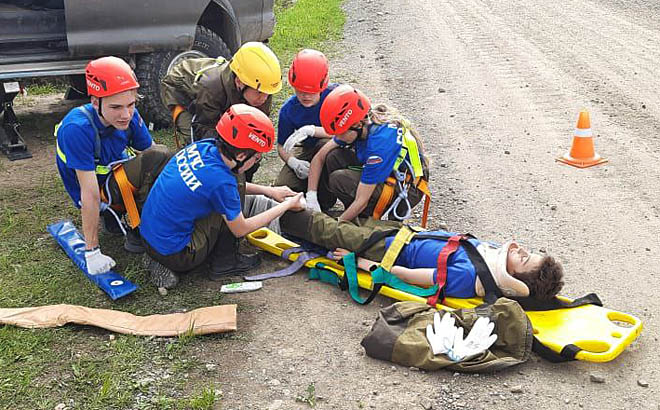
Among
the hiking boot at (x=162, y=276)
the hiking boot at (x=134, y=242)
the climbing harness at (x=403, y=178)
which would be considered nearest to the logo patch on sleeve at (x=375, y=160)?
the climbing harness at (x=403, y=178)

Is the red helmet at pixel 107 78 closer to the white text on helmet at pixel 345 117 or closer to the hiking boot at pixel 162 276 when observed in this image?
the hiking boot at pixel 162 276

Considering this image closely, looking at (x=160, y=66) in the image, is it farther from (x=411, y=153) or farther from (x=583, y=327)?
(x=583, y=327)

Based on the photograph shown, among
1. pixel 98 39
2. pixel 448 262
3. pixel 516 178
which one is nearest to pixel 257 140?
pixel 448 262

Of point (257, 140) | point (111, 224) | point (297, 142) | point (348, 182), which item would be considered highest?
point (257, 140)

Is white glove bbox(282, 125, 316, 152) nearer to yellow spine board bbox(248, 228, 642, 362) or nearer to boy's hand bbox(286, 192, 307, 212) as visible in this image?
boy's hand bbox(286, 192, 307, 212)

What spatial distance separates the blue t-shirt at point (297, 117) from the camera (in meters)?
5.50

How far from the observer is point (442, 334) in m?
3.78

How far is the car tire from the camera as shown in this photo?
7012 millimetres

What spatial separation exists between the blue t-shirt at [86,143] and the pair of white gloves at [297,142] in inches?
40.1

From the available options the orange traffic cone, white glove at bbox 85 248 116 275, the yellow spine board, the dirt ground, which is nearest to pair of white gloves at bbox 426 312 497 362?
the dirt ground

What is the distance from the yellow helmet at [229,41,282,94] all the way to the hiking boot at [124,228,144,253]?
129 centimetres

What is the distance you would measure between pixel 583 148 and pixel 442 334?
339 cm

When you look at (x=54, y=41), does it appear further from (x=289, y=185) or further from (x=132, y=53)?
(x=289, y=185)

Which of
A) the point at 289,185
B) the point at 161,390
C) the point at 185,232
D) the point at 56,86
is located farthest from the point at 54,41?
the point at 161,390
